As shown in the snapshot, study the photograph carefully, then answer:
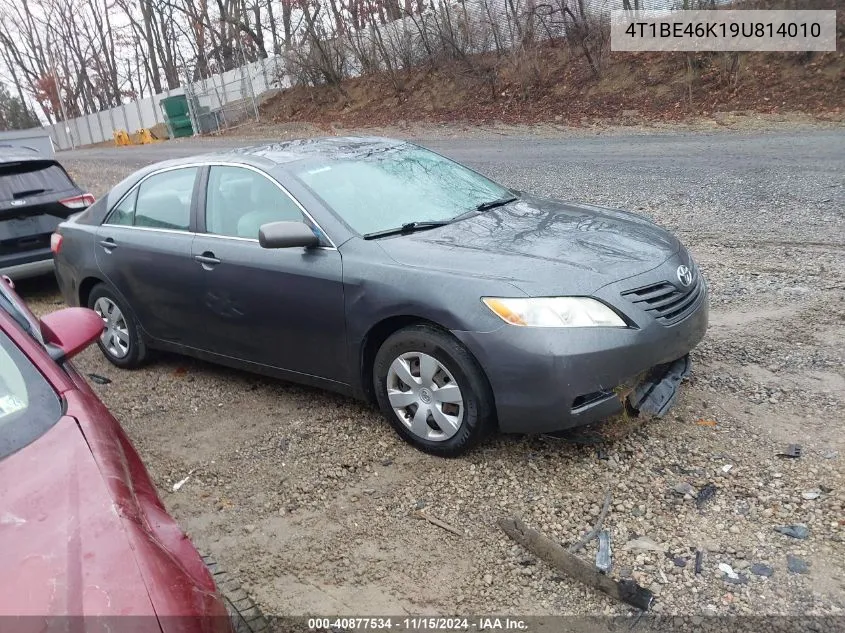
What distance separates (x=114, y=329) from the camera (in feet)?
18.4

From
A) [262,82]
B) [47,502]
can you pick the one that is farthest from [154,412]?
[262,82]

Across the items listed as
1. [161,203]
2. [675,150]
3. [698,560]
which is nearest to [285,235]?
[161,203]

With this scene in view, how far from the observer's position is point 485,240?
12.8 ft

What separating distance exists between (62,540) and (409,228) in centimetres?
269

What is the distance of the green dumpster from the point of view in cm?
3056

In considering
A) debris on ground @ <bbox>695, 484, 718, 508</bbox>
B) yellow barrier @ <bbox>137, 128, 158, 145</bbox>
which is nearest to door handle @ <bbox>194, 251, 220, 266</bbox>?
debris on ground @ <bbox>695, 484, 718, 508</bbox>

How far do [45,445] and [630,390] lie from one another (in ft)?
8.65

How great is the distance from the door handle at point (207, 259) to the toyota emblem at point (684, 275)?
2.80 m

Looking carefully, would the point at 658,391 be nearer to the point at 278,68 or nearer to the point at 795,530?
the point at 795,530

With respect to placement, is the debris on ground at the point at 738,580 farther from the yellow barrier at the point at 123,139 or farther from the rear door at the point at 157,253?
the yellow barrier at the point at 123,139

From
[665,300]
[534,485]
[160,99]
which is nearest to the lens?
[534,485]

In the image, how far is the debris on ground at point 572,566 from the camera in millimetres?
2740

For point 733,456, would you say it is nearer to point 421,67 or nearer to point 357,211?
point 357,211

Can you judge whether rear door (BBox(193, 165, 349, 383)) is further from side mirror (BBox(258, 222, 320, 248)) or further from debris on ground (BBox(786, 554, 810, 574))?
debris on ground (BBox(786, 554, 810, 574))
